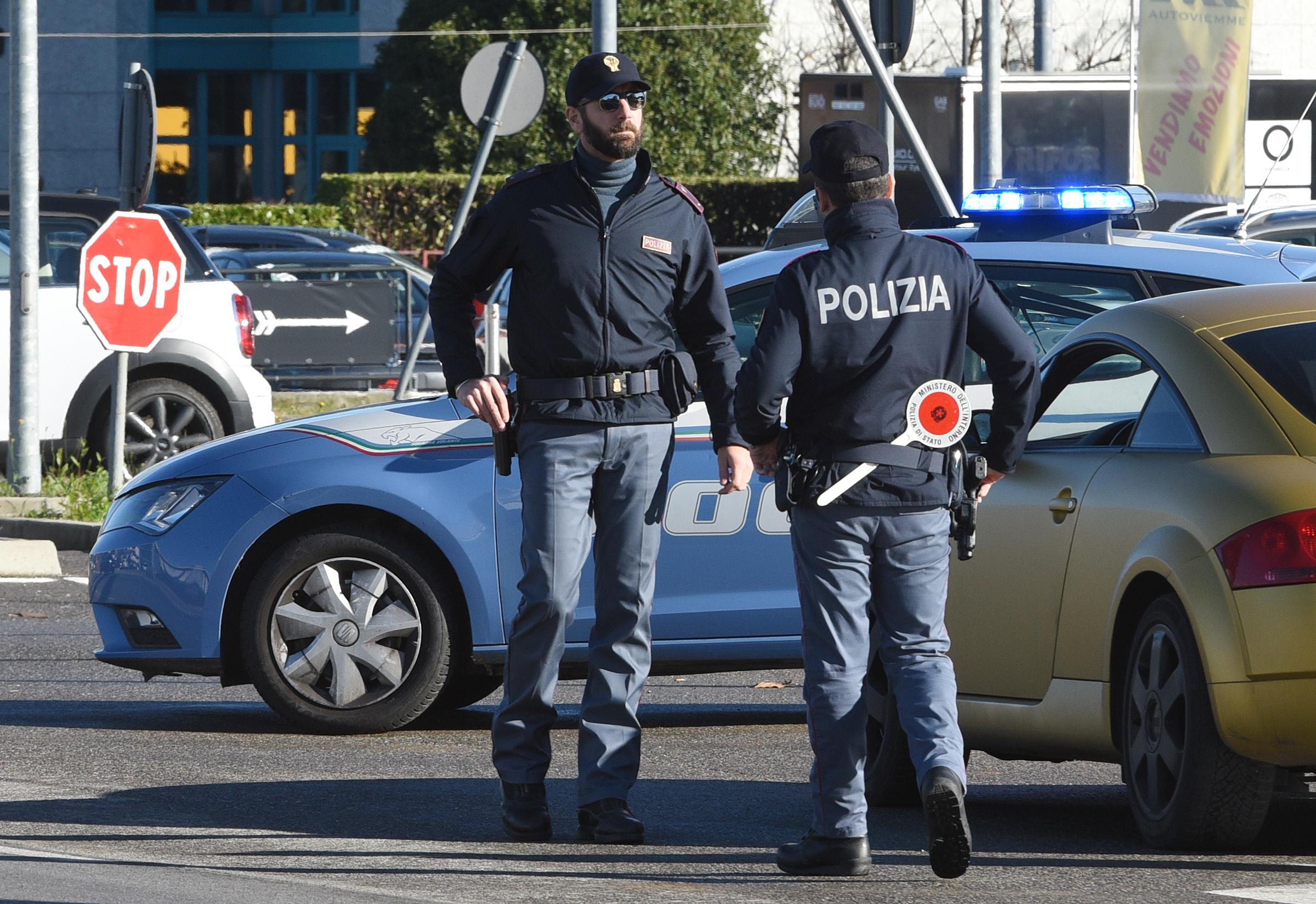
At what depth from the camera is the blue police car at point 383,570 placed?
721 centimetres

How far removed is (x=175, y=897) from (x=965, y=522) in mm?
1874

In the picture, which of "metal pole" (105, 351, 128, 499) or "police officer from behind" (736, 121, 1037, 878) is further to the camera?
"metal pole" (105, 351, 128, 499)

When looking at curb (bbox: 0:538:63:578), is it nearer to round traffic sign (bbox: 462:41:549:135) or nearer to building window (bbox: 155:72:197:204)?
round traffic sign (bbox: 462:41:549:135)

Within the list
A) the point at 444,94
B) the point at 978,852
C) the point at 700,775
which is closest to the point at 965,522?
the point at 978,852

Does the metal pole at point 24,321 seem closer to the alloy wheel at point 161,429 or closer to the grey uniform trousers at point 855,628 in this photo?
the alloy wheel at point 161,429

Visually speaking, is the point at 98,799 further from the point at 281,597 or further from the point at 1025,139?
the point at 1025,139

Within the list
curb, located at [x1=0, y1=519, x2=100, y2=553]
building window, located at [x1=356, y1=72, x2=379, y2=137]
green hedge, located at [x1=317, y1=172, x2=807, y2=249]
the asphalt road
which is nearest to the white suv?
curb, located at [x1=0, y1=519, x2=100, y2=553]

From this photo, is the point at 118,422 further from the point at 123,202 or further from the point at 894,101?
the point at 894,101

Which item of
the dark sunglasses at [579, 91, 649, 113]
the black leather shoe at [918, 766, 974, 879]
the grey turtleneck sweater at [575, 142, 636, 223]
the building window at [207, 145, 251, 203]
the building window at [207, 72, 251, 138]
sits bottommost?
the black leather shoe at [918, 766, 974, 879]

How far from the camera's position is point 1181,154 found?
15938 mm

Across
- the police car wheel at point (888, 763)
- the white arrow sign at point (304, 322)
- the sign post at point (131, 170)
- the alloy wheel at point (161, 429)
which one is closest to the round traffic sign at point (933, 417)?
the police car wheel at point (888, 763)

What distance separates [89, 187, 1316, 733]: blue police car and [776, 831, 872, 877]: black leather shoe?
2.12m

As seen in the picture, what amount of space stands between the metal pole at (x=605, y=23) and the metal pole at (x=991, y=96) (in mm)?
6072

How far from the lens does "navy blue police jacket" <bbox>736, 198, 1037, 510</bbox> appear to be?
197 inches
